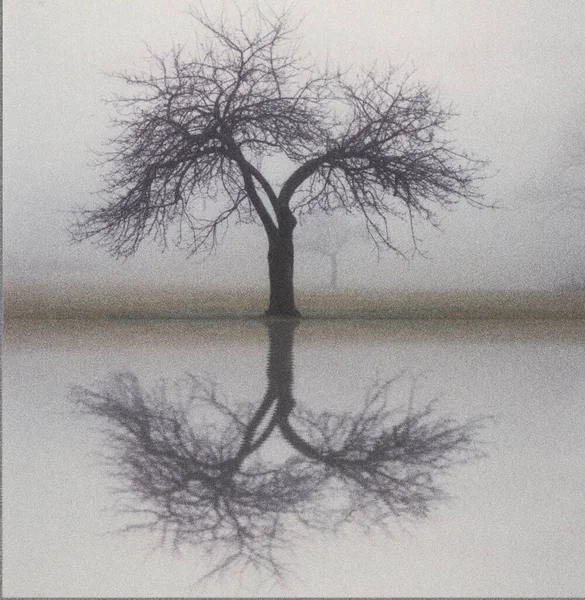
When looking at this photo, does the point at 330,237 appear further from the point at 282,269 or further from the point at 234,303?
the point at 234,303

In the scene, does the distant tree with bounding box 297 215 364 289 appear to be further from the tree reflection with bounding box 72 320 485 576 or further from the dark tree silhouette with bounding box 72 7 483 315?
the tree reflection with bounding box 72 320 485 576

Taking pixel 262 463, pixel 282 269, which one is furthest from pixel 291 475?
pixel 282 269

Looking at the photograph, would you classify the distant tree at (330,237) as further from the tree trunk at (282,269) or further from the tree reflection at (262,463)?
the tree reflection at (262,463)

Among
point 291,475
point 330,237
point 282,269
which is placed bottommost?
point 291,475

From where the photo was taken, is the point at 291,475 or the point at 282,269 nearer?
the point at 291,475

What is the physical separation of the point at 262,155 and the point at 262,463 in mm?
3019

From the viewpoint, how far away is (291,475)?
83.4 inches

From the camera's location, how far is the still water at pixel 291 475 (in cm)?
168

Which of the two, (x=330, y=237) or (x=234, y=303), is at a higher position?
(x=330, y=237)

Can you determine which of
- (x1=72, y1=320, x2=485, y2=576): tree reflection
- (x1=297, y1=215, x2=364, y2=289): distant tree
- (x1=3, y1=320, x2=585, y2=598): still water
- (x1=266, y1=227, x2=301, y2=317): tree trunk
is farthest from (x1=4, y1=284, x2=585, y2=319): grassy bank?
(x1=72, y1=320, x2=485, y2=576): tree reflection

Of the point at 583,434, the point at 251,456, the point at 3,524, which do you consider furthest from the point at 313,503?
the point at 583,434

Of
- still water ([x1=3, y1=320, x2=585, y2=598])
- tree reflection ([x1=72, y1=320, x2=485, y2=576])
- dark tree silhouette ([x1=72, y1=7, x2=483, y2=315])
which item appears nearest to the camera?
still water ([x1=3, y1=320, x2=585, y2=598])

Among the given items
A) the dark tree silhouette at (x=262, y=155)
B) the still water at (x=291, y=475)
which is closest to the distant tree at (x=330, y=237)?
the dark tree silhouette at (x=262, y=155)

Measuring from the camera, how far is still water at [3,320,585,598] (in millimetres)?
1678
